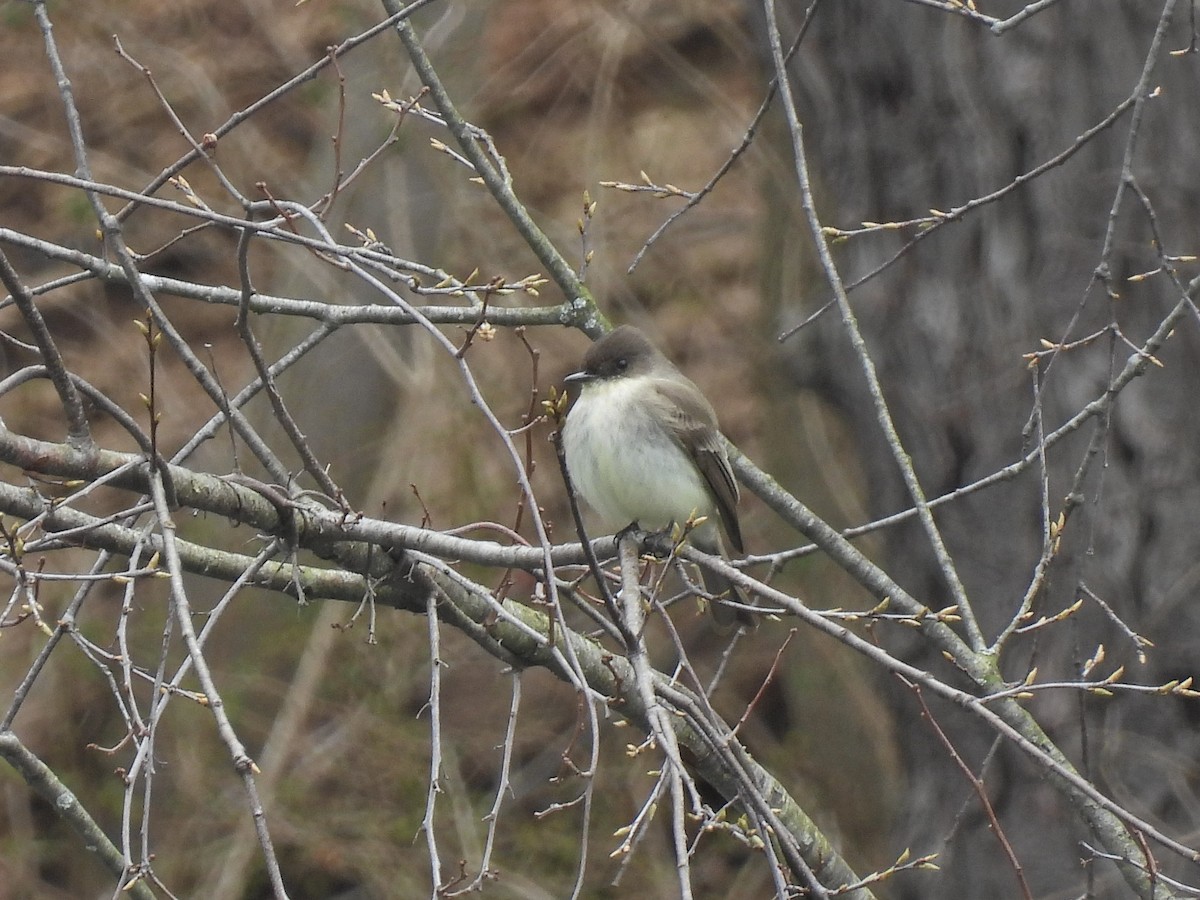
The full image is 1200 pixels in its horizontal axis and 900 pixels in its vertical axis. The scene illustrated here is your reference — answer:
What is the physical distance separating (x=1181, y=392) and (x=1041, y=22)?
1171 millimetres

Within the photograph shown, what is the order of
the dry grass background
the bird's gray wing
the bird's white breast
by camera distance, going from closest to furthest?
the bird's white breast → the bird's gray wing → the dry grass background

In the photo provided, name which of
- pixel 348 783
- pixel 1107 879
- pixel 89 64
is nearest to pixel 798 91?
pixel 1107 879

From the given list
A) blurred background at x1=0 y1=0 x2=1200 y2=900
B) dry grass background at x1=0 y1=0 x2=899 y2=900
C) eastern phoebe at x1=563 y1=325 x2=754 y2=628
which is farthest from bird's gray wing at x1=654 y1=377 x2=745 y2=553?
dry grass background at x1=0 y1=0 x2=899 y2=900

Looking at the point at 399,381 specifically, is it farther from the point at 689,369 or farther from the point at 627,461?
the point at 627,461

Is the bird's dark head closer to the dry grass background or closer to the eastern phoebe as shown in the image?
the eastern phoebe

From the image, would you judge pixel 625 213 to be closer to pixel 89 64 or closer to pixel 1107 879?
pixel 89 64

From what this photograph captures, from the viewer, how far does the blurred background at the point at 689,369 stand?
4457 mm

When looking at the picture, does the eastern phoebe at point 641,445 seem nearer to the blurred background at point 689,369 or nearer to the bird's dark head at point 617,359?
the bird's dark head at point 617,359

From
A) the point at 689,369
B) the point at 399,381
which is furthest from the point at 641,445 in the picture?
the point at 689,369

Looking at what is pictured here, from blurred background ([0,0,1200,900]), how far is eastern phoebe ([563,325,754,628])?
2.38 ft

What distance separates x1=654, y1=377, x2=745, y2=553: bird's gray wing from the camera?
175 inches

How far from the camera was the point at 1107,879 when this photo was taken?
4.23 m

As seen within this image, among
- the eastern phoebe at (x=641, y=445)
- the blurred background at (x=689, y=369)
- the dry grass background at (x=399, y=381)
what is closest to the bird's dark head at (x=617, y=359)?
the eastern phoebe at (x=641, y=445)

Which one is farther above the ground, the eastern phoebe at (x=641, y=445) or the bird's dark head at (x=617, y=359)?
the bird's dark head at (x=617, y=359)
